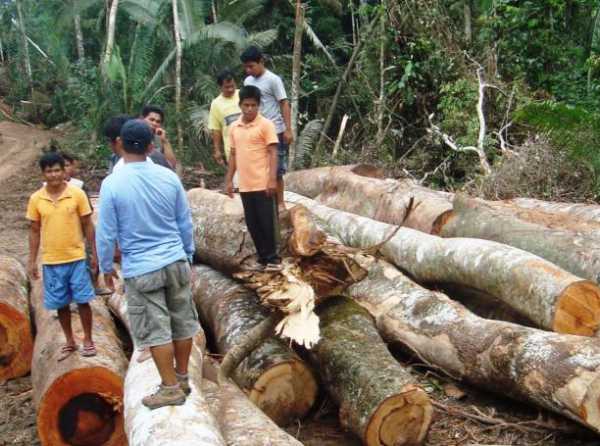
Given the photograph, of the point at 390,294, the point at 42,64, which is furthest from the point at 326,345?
the point at 42,64

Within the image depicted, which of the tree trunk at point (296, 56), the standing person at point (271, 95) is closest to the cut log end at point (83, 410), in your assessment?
the standing person at point (271, 95)

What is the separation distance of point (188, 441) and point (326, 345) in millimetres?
1754

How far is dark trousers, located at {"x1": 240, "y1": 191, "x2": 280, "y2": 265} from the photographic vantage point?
18.6ft

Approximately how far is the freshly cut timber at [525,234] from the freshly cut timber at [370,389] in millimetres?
1874

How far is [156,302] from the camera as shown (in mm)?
3812

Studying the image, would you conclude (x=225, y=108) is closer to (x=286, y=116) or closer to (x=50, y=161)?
(x=286, y=116)

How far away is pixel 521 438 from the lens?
447 centimetres

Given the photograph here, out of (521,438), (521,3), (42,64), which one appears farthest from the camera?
(42,64)

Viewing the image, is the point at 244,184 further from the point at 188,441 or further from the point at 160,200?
the point at 188,441

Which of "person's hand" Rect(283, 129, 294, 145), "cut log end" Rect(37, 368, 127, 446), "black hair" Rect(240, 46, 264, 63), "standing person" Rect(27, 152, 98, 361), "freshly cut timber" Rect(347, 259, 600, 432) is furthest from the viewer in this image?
"person's hand" Rect(283, 129, 294, 145)

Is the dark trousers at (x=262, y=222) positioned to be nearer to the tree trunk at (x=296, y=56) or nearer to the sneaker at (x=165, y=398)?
the sneaker at (x=165, y=398)

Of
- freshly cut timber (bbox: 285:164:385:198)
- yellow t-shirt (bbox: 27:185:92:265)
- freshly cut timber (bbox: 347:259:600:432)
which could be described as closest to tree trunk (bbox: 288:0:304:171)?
freshly cut timber (bbox: 285:164:385:198)

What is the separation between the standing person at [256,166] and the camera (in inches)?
227

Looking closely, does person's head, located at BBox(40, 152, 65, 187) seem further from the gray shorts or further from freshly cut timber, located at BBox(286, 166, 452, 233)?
freshly cut timber, located at BBox(286, 166, 452, 233)
